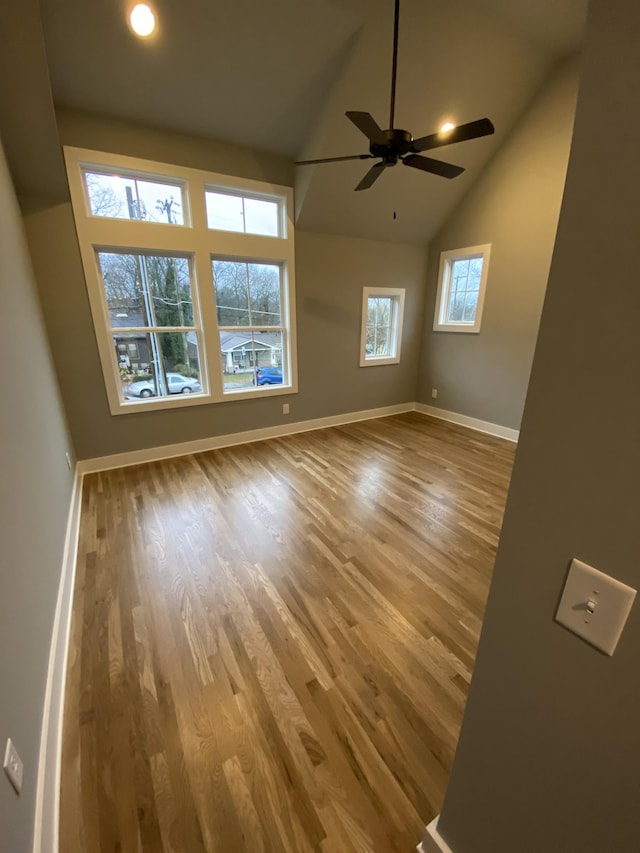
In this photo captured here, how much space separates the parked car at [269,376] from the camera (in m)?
4.25

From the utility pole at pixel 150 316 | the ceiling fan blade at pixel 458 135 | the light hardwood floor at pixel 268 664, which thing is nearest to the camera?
the light hardwood floor at pixel 268 664

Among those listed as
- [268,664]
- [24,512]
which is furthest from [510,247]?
[24,512]

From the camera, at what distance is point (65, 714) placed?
1368mm

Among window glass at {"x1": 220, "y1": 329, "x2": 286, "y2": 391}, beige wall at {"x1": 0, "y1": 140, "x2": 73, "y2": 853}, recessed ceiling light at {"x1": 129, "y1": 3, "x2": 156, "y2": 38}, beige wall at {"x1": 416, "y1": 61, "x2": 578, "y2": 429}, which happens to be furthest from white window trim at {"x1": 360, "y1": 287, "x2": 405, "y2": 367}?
beige wall at {"x1": 0, "y1": 140, "x2": 73, "y2": 853}

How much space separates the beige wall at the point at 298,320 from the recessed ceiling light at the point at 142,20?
2.55ft

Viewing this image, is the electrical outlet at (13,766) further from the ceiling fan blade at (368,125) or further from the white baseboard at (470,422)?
the white baseboard at (470,422)

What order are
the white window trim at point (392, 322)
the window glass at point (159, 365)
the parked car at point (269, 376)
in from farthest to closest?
the white window trim at point (392, 322)
the parked car at point (269, 376)
the window glass at point (159, 365)

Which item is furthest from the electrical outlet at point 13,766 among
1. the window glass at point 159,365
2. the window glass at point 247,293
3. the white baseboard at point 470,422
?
the white baseboard at point 470,422

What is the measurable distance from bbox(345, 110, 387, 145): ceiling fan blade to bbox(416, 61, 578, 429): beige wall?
2.47 meters

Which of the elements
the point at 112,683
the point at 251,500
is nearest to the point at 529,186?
the point at 251,500

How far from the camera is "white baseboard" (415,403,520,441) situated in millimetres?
4418

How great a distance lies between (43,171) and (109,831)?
3.82m

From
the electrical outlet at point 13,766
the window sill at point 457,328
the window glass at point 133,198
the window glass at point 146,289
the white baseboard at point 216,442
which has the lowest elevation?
the white baseboard at point 216,442

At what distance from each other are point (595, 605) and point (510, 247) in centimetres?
461
